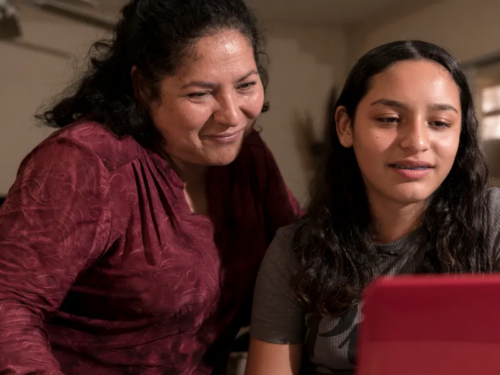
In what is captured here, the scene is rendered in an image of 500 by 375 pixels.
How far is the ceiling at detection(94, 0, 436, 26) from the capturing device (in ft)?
6.88

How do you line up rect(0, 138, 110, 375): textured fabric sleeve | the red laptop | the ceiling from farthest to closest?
the ceiling → rect(0, 138, 110, 375): textured fabric sleeve → the red laptop

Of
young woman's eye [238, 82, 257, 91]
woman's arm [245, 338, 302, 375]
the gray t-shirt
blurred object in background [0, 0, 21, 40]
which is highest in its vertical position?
blurred object in background [0, 0, 21, 40]

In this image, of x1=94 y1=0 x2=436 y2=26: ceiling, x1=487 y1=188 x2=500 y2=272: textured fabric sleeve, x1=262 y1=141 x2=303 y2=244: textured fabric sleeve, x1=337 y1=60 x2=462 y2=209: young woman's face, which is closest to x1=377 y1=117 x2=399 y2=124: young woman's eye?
x1=337 y1=60 x2=462 y2=209: young woman's face

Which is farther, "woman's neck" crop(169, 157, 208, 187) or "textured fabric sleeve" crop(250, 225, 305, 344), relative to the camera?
"woman's neck" crop(169, 157, 208, 187)

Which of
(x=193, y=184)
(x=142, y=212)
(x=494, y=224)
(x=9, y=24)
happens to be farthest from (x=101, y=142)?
(x=9, y=24)

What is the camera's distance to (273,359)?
109 cm

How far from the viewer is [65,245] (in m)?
1.03

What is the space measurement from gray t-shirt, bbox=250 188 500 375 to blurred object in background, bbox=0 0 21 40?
1.51m

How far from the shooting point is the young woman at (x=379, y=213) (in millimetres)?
987

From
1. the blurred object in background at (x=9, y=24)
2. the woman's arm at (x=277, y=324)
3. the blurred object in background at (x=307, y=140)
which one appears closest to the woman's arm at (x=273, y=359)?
the woman's arm at (x=277, y=324)

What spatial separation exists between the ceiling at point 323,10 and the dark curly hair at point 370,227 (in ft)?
3.61

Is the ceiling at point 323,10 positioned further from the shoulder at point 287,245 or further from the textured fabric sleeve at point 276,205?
the shoulder at point 287,245

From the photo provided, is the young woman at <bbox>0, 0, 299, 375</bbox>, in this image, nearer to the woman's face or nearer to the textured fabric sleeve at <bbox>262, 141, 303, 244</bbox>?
the woman's face

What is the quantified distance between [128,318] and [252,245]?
0.31m
